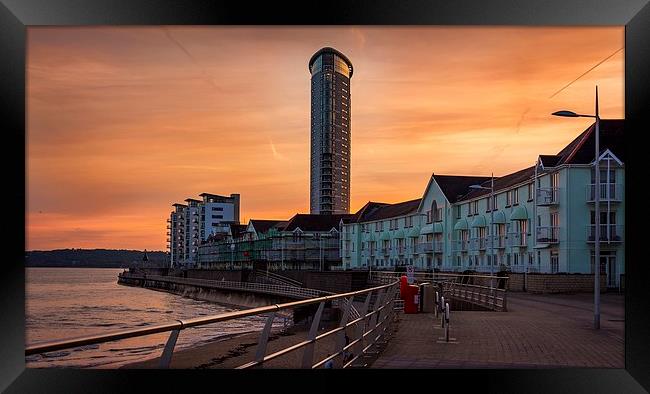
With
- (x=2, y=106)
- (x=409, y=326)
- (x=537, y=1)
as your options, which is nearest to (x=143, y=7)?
(x=2, y=106)

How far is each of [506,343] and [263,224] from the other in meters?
116

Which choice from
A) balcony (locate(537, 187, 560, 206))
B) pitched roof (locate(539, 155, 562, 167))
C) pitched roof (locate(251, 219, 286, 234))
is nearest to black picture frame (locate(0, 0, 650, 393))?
balcony (locate(537, 187, 560, 206))

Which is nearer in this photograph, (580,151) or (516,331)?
(516,331)

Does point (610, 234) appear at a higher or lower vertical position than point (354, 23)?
lower

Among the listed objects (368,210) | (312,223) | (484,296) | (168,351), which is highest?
(368,210)

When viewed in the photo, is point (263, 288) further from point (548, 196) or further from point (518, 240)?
point (548, 196)

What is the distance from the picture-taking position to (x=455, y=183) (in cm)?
6994

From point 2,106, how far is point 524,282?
3631cm

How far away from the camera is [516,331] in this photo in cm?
1661

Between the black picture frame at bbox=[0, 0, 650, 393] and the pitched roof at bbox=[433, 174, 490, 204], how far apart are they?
57.1 meters

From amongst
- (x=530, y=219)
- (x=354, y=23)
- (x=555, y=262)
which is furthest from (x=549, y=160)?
(x=354, y=23)

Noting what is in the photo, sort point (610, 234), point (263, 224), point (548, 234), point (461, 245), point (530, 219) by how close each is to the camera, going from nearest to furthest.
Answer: point (610, 234) → point (548, 234) → point (530, 219) → point (461, 245) → point (263, 224)

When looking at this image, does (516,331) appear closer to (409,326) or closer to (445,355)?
(409,326)

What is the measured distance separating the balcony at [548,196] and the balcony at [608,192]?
1.88 meters
